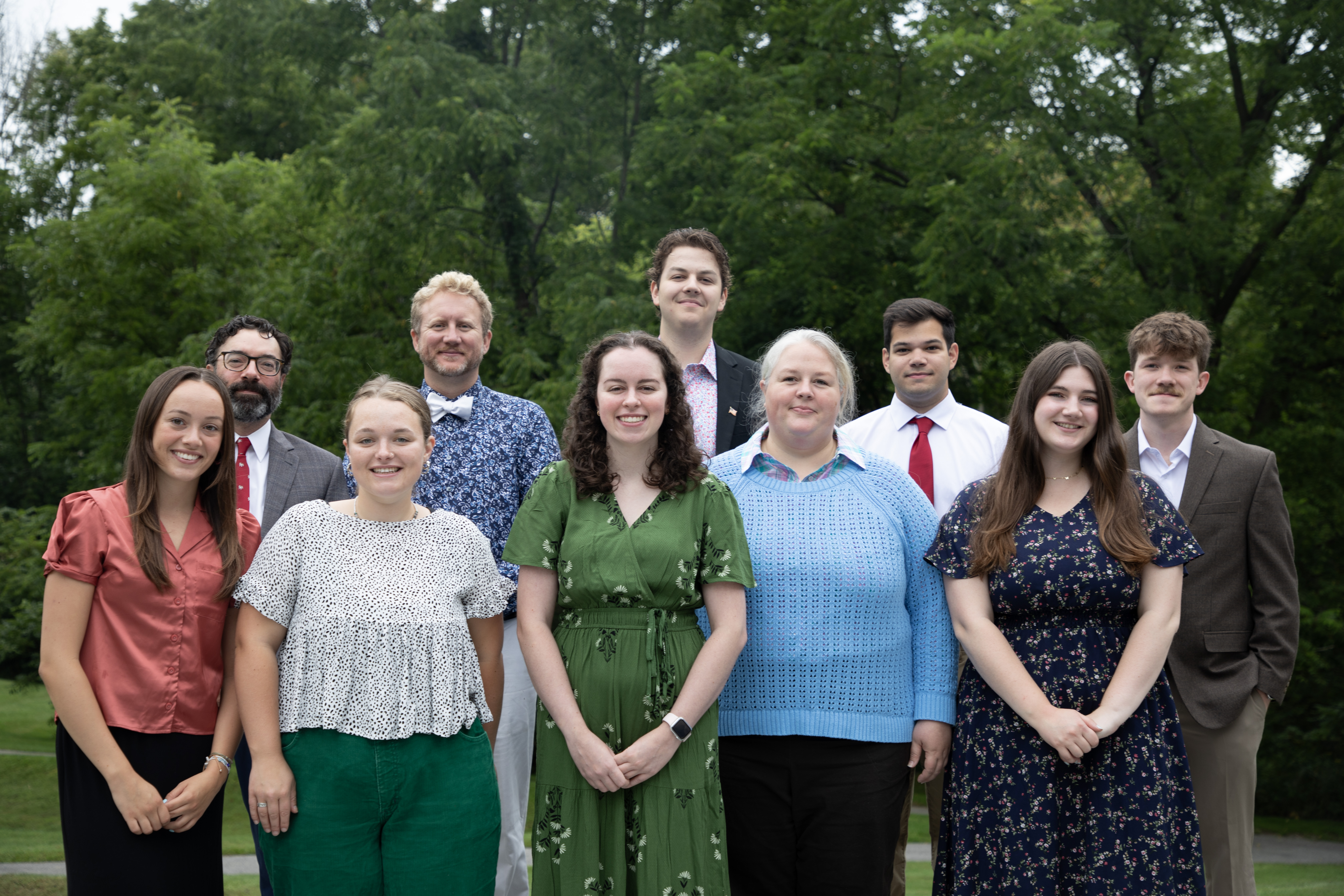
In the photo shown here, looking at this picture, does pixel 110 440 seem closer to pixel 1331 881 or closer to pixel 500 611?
pixel 500 611

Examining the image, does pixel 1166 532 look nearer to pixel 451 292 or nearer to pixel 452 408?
pixel 452 408

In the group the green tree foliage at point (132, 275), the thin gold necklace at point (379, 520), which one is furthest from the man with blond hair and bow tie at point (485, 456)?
the green tree foliage at point (132, 275)

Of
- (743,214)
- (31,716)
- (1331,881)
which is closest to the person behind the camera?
(1331,881)

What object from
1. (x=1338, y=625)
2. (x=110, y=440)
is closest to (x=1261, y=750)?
(x=1338, y=625)

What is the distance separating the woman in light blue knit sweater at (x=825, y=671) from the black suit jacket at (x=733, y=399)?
97 centimetres

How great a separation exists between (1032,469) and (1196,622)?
1173 mm

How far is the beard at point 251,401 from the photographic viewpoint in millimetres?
4367

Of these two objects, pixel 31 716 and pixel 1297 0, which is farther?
pixel 31 716

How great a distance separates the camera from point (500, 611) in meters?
3.45

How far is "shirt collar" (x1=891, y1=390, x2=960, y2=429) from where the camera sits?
4.64m

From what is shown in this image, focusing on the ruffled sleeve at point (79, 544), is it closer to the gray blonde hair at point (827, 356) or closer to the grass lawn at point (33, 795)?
the gray blonde hair at point (827, 356)

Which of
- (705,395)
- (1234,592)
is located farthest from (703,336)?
(1234,592)

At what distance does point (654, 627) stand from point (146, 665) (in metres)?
1.46

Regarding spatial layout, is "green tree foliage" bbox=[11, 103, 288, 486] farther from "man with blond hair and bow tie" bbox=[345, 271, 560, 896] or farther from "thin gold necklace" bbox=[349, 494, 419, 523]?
"thin gold necklace" bbox=[349, 494, 419, 523]
